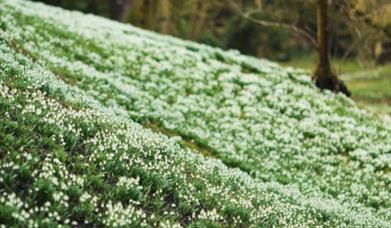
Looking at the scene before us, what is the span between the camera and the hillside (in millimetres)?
8367

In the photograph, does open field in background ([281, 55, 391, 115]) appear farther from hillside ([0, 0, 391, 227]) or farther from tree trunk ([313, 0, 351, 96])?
hillside ([0, 0, 391, 227])

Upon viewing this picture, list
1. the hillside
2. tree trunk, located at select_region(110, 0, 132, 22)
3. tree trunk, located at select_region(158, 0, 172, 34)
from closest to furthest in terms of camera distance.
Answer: the hillside < tree trunk, located at select_region(110, 0, 132, 22) < tree trunk, located at select_region(158, 0, 172, 34)

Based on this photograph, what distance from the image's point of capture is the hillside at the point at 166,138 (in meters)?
8.37

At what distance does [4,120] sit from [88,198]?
85.7 inches

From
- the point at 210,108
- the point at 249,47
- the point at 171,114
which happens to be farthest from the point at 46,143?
the point at 249,47

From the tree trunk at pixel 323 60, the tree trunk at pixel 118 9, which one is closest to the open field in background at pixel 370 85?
the tree trunk at pixel 323 60

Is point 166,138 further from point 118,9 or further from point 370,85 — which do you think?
point 118,9

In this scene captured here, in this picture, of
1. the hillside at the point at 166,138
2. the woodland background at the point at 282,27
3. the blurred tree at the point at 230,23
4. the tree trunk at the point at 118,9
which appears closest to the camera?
the hillside at the point at 166,138

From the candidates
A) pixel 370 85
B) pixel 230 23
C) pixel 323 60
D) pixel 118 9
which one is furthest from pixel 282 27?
pixel 230 23

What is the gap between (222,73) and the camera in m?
25.6

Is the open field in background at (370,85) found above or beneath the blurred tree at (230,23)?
beneath

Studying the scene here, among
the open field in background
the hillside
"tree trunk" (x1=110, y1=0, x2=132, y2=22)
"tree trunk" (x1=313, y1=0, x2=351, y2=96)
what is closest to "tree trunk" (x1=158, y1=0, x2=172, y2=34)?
"tree trunk" (x1=110, y1=0, x2=132, y2=22)

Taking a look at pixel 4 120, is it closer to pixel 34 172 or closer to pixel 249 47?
pixel 34 172

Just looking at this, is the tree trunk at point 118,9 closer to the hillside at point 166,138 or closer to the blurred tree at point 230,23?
the blurred tree at point 230,23
